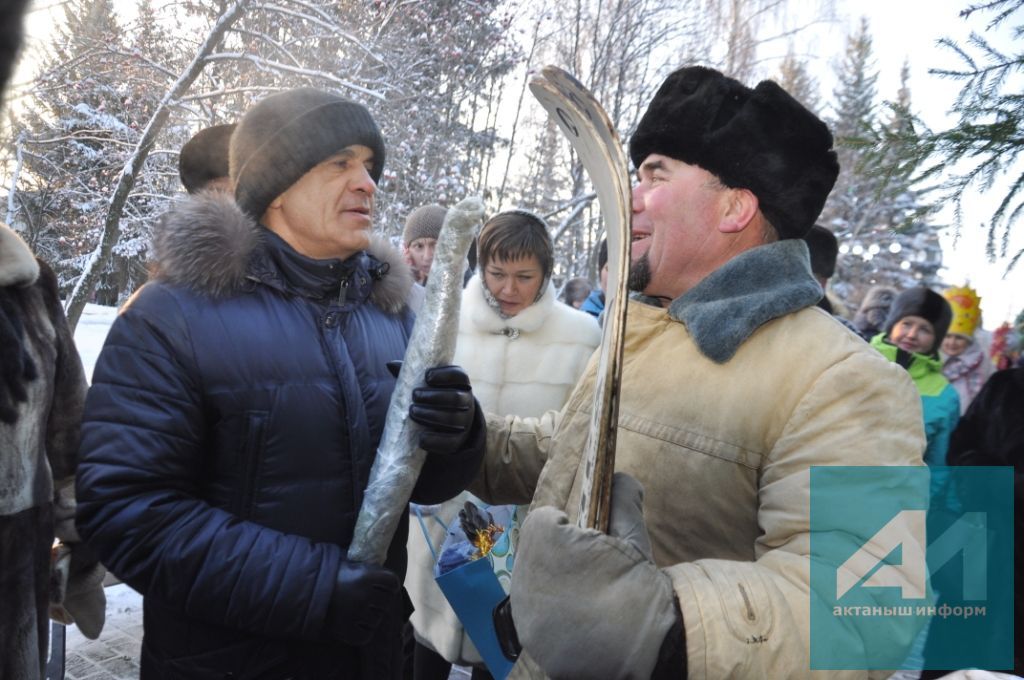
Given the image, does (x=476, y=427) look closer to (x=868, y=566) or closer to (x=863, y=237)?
(x=868, y=566)

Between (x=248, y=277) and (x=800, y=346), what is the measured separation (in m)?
1.27

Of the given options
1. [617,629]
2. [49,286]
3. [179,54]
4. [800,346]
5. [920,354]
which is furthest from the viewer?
[179,54]

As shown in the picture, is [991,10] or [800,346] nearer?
[800,346]

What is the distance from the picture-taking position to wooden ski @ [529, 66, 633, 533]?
114 cm

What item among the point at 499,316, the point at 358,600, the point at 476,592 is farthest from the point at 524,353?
the point at 358,600

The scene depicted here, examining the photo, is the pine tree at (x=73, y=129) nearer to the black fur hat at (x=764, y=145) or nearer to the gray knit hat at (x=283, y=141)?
the gray knit hat at (x=283, y=141)

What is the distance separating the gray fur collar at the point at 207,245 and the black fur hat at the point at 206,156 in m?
1.49

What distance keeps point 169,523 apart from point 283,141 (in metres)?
0.99

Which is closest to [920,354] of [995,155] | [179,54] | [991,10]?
[995,155]

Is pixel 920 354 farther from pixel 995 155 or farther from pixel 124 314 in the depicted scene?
pixel 124 314

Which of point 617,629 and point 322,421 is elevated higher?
point 322,421

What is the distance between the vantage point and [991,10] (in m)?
2.68

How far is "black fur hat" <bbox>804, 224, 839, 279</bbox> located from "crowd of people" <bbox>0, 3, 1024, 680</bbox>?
9.80 ft

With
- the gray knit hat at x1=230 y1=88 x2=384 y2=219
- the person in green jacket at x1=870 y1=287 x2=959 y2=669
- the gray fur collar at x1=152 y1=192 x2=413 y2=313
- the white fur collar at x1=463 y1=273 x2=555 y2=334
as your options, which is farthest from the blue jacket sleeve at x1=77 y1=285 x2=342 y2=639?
the person in green jacket at x1=870 y1=287 x2=959 y2=669
